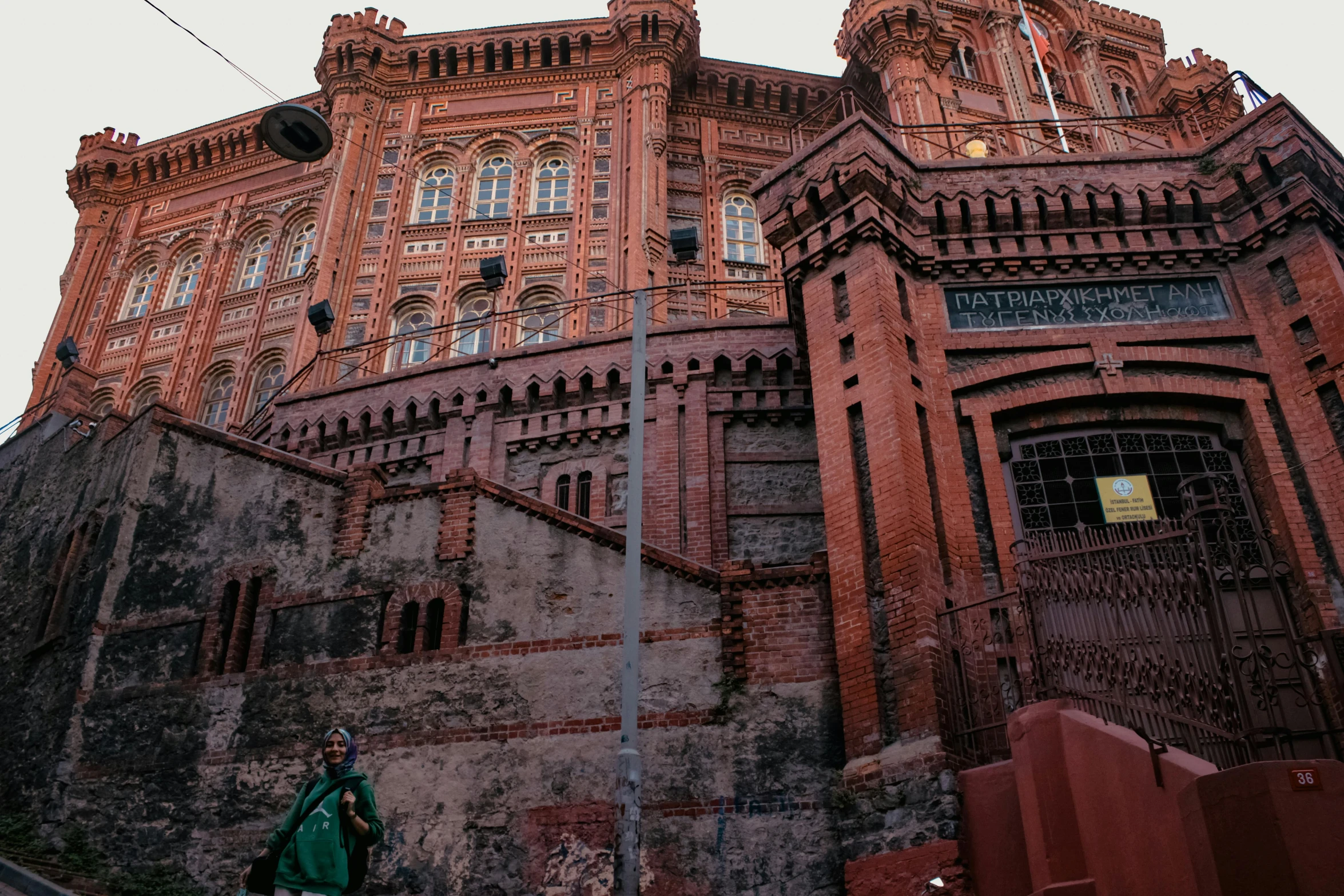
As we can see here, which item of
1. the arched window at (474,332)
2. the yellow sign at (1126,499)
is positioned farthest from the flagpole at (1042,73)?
the yellow sign at (1126,499)

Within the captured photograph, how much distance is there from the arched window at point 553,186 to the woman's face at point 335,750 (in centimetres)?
2458

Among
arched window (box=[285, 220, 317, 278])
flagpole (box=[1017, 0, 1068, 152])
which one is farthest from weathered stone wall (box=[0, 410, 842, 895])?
flagpole (box=[1017, 0, 1068, 152])

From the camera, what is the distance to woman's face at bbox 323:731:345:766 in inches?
302

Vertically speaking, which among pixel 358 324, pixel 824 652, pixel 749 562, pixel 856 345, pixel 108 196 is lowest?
pixel 824 652

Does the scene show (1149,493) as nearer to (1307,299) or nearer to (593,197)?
(1307,299)

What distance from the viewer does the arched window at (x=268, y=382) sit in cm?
3006

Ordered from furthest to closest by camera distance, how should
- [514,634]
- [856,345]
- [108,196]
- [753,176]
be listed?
[108,196], [753,176], [856,345], [514,634]

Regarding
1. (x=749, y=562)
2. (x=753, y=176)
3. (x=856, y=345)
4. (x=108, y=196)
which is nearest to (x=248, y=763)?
(x=749, y=562)

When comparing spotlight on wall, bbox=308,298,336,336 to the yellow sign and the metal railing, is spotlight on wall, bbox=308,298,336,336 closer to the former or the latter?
the metal railing

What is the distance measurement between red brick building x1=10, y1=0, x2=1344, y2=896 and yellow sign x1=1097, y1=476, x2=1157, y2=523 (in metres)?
0.05

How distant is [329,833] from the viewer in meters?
7.52

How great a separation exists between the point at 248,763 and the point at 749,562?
19.5ft

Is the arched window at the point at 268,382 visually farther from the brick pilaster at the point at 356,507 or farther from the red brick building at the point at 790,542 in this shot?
the brick pilaster at the point at 356,507

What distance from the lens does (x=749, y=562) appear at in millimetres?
12492
